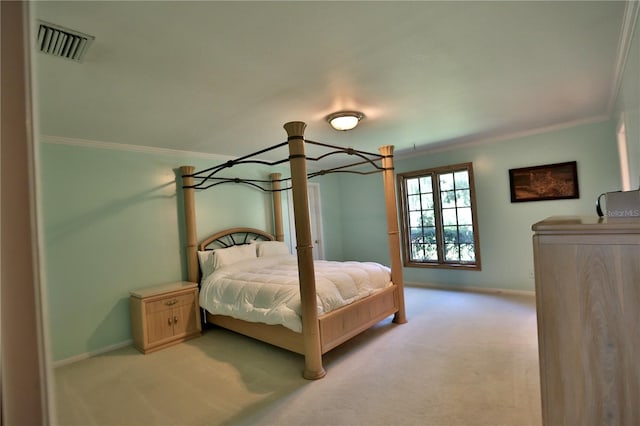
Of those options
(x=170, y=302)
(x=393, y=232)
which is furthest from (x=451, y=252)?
(x=170, y=302)

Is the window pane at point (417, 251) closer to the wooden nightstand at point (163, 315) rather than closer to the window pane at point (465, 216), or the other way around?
the window pane at point (465, 216)

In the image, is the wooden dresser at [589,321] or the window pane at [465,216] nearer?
the wooden dresser at [589,321]

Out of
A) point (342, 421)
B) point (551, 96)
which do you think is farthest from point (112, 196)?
point (551, 96)

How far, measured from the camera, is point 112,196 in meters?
3.59

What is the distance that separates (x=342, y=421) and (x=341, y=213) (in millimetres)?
4784

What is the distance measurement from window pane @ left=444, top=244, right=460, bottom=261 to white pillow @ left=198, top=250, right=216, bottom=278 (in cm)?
369

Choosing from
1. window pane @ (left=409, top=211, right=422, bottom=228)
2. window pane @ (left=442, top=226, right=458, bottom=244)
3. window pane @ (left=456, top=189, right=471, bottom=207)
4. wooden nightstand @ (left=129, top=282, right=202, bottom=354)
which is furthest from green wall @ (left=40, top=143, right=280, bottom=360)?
window pane @ (left=456, top=189, right=471, bottom=207)

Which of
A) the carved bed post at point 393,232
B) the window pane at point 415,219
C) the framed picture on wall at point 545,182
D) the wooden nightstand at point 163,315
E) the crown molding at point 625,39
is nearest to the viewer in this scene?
the crown molding at point 625,39

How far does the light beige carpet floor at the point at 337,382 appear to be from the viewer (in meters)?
2.10

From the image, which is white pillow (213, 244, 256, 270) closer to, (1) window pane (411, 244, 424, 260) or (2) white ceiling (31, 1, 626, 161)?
(2) white ceiling (31, 1, 626, 161)

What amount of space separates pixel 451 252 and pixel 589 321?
4.33 metres

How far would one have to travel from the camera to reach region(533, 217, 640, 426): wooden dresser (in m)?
1.04

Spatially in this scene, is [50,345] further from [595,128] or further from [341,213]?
[341,213]

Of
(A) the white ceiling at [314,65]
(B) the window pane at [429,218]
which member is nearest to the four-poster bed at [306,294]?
(A) the white ceiling at [314,65]
